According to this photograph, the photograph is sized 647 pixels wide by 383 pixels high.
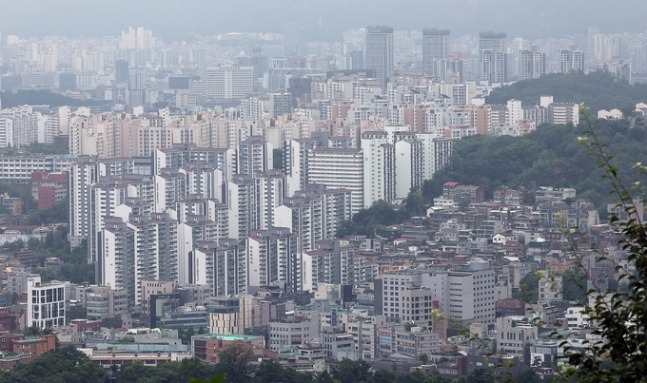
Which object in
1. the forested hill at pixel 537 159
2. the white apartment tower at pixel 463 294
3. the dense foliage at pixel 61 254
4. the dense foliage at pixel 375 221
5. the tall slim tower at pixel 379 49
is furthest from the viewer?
the tall slim tower at pixel 379 49

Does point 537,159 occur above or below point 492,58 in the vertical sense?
below

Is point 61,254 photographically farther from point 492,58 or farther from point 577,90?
point 492,58

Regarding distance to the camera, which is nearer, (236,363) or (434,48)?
(236,363)

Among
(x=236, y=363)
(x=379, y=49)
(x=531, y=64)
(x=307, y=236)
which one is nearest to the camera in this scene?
(x=236, y=363)

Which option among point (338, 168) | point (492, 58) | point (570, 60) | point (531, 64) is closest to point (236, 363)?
point (338, 168)

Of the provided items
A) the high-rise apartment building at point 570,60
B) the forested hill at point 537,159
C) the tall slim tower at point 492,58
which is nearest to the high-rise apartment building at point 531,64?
the tall slim tower at point 492,58

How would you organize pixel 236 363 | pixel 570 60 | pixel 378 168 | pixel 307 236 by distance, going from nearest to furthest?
pixel 236 363 < pixel 307 236 < pixel 378 168 < pixel 570 60

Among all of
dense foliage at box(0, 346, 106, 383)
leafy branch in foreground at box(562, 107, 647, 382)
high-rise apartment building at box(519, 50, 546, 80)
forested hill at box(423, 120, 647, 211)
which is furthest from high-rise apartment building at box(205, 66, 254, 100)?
leafy branch in foreground at box(562, 107, 647, 382)

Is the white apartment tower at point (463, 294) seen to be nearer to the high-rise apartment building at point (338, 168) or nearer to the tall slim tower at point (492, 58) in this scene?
the high-rise apartment building at point (338, 168)
